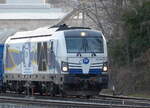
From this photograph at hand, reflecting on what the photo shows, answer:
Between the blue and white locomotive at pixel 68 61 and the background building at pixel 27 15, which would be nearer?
the blue and white locomotive at pixel 68 61

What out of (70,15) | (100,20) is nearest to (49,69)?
(100,20)

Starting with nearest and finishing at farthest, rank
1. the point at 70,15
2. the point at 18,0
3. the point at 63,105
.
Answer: the point at 63,105 → the point at 70,15 → the point at 18,0

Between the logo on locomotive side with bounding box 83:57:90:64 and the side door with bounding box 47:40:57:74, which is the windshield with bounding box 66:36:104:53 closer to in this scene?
the logo on locomotive side with bounding box 83:57:90:64

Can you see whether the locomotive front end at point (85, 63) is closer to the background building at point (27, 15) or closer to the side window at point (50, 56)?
the side window at point (50, 56)

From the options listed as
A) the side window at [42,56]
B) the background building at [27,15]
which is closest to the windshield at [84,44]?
the side window at [42,56]

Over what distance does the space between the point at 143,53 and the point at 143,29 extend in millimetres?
1428

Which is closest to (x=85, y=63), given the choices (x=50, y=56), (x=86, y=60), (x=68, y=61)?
(x=86, y=60)

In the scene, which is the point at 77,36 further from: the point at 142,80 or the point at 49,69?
the point at 142,80

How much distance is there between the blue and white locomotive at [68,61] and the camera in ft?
98.6

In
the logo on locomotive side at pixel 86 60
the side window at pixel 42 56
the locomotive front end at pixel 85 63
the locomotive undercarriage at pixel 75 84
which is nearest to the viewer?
the locomotive undercarriage at pixel 75 84

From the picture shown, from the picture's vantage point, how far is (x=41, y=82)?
3291 cm

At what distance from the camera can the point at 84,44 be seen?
30.8 metres

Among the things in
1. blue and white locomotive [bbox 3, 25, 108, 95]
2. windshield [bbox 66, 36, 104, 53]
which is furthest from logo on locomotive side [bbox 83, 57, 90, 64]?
windshield [bbox 66, 36, 104, 53]

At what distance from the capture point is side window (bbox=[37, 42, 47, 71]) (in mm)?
32109
